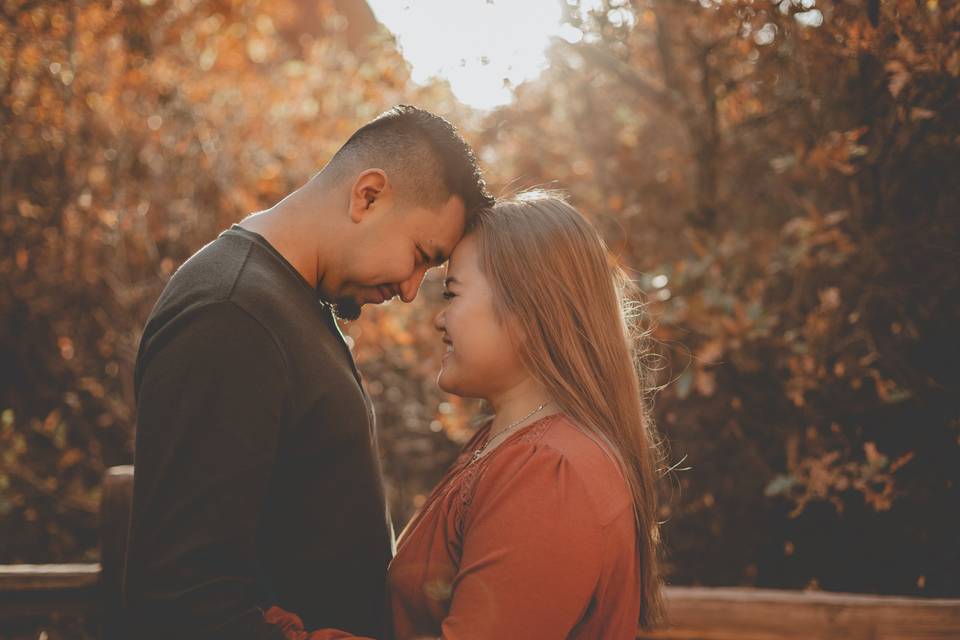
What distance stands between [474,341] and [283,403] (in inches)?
21.5

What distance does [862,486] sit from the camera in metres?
3.16

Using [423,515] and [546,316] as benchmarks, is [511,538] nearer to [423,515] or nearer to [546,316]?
[423,515]

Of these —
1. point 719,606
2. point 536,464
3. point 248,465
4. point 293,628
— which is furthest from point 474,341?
point 719,606

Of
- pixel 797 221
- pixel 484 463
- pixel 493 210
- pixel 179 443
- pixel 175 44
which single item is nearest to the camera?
pixel 179 443

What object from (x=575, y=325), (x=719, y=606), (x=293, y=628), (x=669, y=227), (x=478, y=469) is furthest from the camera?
(x=669, y=227)

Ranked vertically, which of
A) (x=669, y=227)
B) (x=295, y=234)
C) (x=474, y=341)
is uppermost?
(x=295, y=234)

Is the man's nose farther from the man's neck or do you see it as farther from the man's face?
the man's neck

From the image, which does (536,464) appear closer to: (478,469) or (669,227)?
(478,469)

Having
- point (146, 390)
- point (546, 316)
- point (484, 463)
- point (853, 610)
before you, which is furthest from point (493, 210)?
point (853, 610)

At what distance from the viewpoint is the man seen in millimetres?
1489

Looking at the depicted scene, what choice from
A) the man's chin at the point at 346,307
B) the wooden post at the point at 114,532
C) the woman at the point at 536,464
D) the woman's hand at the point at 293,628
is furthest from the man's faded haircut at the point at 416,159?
A: the wooden post at the point at 114,532

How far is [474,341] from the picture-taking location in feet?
6.56

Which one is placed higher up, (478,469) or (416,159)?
(416,159)

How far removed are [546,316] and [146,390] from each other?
0.91 metres
